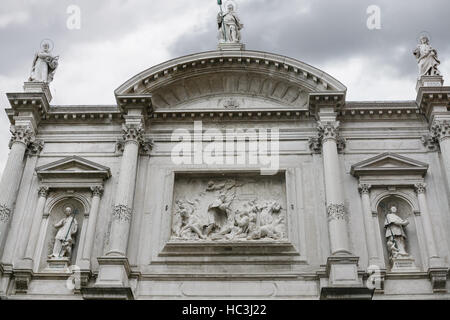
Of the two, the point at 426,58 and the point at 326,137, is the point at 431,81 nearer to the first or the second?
the point at 426,58

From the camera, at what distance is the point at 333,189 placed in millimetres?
16547

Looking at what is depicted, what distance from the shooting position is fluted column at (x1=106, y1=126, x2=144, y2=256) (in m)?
15.9

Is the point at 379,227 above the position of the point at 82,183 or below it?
below

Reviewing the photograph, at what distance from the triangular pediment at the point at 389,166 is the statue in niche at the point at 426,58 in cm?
320

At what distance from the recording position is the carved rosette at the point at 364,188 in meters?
17.0

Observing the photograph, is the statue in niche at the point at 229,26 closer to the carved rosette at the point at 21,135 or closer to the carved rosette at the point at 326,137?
the carved rosette at the point at 326,137

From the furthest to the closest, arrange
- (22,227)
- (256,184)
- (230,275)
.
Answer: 1. (256,184)
2. (22,227)
3. (230,275)

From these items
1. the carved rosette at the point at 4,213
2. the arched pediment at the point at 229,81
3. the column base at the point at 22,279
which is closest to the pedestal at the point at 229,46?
the arched pediment at the point at 229,81

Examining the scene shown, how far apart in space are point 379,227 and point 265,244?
10.4ft

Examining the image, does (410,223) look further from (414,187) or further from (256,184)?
(256,184)

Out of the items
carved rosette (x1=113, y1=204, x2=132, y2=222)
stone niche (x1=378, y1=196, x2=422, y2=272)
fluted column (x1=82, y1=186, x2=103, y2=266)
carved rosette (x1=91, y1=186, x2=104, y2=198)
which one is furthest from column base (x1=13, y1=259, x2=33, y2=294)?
stone niche (x1=378, y1=196, x2=422, y2=272)

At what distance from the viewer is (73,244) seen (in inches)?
659

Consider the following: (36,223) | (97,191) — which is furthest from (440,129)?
(36,223)
